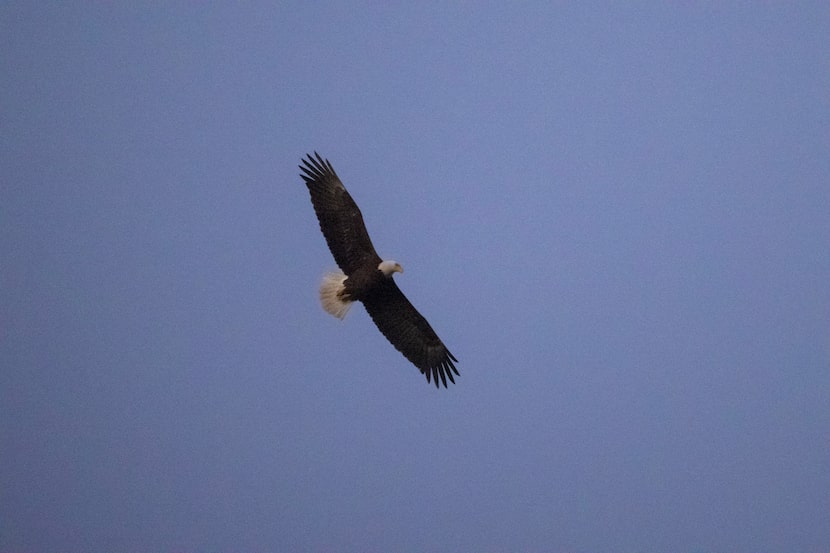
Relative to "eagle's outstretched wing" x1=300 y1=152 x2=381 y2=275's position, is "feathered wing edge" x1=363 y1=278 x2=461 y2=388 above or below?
below

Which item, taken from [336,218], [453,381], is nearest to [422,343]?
[453,381]

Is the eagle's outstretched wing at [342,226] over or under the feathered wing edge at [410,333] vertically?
over

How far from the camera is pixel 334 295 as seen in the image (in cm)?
1216

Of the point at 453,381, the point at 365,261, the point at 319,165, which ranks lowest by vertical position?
the point at 453,381

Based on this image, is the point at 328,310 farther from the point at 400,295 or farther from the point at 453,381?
the point at 453,381

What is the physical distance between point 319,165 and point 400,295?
5.46ft

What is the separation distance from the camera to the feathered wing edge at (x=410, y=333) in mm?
12086

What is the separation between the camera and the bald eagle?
11.9 meters

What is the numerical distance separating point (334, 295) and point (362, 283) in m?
0.49

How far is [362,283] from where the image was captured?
11.8 meters

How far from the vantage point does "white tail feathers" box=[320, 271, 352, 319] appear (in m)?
12.1

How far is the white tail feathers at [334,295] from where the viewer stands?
39.7 feet

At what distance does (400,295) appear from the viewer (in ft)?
39.3

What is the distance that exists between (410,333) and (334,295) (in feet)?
3.08
